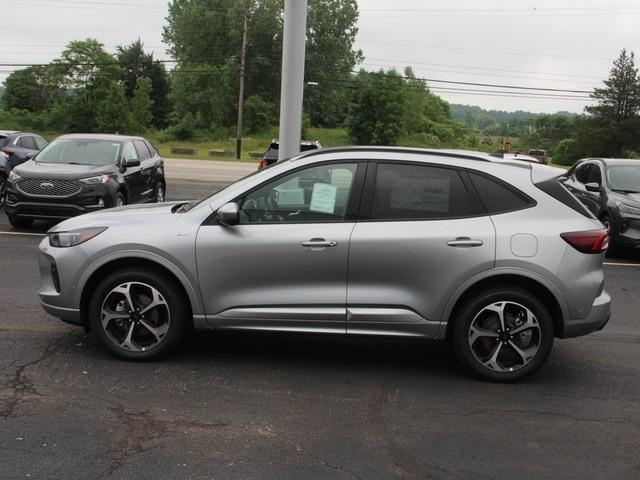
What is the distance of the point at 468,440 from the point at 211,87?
87896 mm

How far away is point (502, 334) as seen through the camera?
4.93 metres

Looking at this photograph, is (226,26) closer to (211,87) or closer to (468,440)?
(211,87)

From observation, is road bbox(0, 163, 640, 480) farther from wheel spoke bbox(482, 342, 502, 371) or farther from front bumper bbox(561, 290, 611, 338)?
front bumper bbox(561, 290, 611, 338)

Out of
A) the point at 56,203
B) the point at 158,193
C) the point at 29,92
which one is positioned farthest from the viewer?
the point at 29,92

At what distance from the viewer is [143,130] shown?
71.9m

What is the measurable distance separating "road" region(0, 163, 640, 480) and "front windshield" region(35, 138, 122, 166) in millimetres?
6537

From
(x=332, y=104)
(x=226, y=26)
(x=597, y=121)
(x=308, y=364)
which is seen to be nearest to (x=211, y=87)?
(x=226, y=26)

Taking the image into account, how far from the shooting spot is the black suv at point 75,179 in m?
11.2

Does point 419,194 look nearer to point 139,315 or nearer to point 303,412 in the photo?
point 303,412

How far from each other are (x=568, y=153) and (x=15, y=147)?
3683 inches

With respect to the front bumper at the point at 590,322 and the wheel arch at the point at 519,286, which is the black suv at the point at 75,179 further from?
the front bumper at the point at 590,322

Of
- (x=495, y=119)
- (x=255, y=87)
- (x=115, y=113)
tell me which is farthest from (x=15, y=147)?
(x=495, y=119)

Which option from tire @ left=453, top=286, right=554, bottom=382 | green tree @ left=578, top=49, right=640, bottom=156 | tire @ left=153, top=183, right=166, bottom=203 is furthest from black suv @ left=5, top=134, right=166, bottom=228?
green tree @ left=578, top=49, right=640, bottom=156

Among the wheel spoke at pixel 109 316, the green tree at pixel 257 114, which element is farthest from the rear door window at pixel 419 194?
the green tree at pixel 257 114
